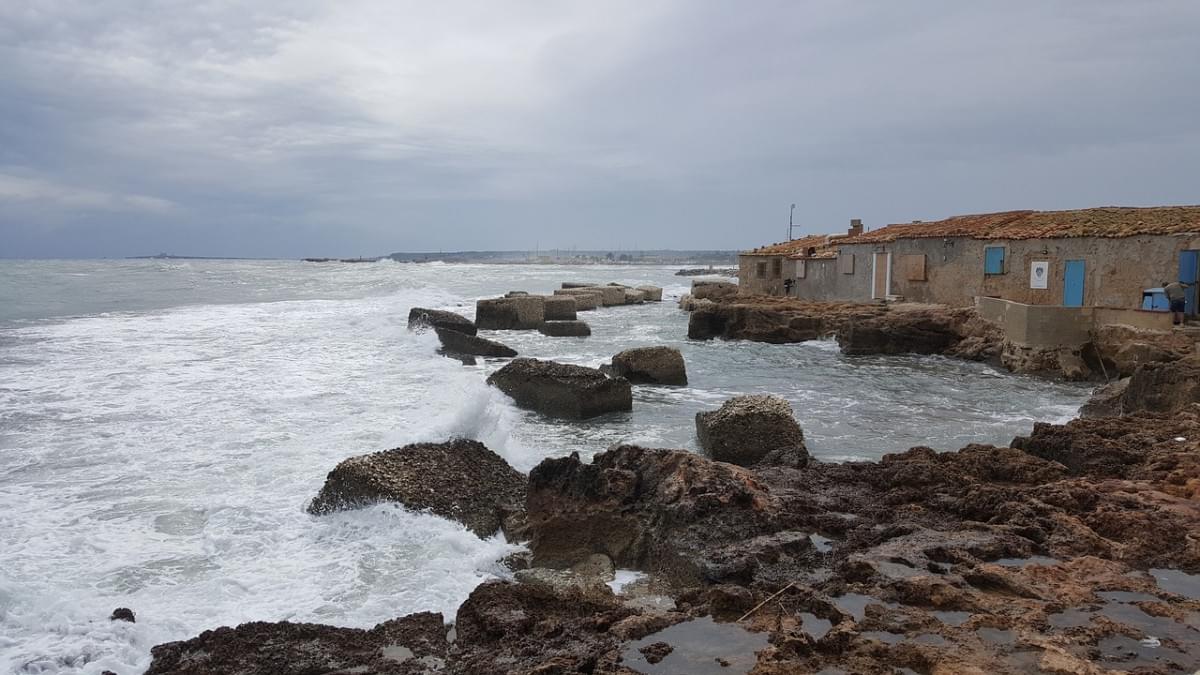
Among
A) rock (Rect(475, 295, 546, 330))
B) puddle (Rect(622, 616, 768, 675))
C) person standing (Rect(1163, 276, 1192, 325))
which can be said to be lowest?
puddle (Rect(622, 616, 768, 675))

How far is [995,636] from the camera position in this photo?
4.52 meters

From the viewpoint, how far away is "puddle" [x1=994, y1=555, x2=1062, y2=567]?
5.73 metres

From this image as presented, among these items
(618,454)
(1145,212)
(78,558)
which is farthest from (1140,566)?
(1145,212)

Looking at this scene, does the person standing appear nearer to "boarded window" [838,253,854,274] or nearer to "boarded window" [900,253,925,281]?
"boarded window" [900,253,925,281]

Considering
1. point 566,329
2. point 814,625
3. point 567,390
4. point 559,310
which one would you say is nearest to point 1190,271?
point 567,390

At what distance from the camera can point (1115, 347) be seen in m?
17.2

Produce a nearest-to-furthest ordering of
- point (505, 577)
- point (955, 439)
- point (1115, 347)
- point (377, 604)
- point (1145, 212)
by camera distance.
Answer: point (377, 604)
point (505, 577)
point (955, 439)
point (1115, 347)
point (1145, 212)

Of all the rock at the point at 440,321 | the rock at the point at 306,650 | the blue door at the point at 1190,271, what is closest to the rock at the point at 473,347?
the rock at the point at 440,321

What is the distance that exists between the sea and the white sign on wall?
387 centimetres

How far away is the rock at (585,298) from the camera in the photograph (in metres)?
36.3

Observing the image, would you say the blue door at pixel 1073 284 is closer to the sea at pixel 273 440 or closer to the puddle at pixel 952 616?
the sea at pixel 273 440

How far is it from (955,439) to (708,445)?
391 centimetres

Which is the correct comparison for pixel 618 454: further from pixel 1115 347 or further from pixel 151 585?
pixel 1115 347

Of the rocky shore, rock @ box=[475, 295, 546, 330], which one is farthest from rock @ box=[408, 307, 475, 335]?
the rocky shore
